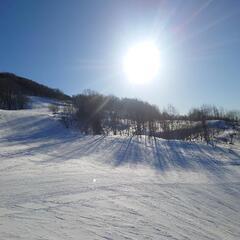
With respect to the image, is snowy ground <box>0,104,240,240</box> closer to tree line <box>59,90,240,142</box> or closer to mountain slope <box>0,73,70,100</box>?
tree line <box>59,90,240,142</box>

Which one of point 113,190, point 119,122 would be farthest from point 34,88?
point 113,190

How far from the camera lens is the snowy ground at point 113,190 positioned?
8508 millimetres

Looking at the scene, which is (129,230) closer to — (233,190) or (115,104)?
(233,190)

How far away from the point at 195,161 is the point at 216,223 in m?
10.8

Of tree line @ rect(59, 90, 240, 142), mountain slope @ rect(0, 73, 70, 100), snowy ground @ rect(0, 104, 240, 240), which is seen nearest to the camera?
snowy ground @ rect(0, 104, 240, 240)

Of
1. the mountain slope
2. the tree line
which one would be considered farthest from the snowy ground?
the mountain slope

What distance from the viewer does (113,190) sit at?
12.3 meters

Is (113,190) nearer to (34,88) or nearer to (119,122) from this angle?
(119,122)

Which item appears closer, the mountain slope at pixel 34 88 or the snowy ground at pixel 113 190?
the snowy ground at pixel 113 190

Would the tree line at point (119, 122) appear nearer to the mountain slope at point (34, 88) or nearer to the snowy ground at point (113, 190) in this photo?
the snowy ground at point (113, 190)

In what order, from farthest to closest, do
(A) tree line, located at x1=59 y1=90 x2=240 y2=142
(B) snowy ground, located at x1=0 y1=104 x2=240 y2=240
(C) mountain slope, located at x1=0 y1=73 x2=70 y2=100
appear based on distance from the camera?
(C) mountain slope, located at x1=0 y1=73 x2=70 y2=100
(A) tree line, located at x1=59 y1=90 x2=240 y2=142
(B) snowy ground, located at x1=0 y1=104 x2=240 y2=240

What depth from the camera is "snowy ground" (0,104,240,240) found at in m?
8.51

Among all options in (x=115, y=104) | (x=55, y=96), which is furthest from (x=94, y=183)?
(x=55, y=96)

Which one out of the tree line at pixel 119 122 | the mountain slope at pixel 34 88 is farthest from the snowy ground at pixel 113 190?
the mountain slope at pixel 34 88
